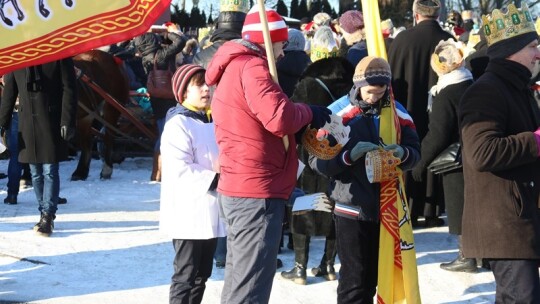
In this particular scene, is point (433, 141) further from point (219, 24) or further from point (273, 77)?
point (273, 77)

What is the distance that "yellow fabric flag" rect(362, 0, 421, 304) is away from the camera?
513cm

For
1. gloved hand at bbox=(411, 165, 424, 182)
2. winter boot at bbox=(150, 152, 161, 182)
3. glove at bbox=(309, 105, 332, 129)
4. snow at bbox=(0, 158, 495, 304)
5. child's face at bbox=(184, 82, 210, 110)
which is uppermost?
child's face at bbox=(184, 82, 210, 110)

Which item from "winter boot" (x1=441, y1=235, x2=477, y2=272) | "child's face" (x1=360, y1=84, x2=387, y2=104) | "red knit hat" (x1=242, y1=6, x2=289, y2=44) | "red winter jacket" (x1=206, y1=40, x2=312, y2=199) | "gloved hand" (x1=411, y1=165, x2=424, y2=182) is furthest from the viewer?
"gloved hand" (x1=411, y1=165, x2=424, y2=182)

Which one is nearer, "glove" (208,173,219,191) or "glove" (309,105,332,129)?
"glove" (309,105,332,129)

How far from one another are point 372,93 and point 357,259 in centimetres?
93

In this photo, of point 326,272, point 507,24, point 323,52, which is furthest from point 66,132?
point 507,24

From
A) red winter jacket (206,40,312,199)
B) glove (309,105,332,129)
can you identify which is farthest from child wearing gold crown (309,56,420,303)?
red winter jacket (206,40,312,199)

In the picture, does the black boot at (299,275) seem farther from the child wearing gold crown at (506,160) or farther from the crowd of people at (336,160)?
the child wearing gold crown at (506,160)

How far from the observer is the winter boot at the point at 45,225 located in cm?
806

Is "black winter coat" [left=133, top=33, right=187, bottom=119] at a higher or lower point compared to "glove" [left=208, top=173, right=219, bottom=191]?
higher

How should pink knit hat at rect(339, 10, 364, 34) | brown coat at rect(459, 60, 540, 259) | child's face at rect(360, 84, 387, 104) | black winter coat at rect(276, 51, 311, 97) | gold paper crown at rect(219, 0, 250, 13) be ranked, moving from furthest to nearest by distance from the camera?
pink knit hat at rect(339, 10, 364, 34) < gold paper crown at rect(219, 0, 250, 13) < black winter coat at rect(276, 51, 311, 97) < child's face at rect(360, 84, 387, 104) < brown coat at rect(459, 60, 540, 259)

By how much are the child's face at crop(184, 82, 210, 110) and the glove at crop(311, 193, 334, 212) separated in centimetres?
88

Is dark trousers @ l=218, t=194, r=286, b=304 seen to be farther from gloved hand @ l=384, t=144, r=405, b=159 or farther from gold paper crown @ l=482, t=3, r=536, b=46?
gold paper crown @ l=482, t=3, r=536, b=46

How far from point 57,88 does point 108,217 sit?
158 cm
